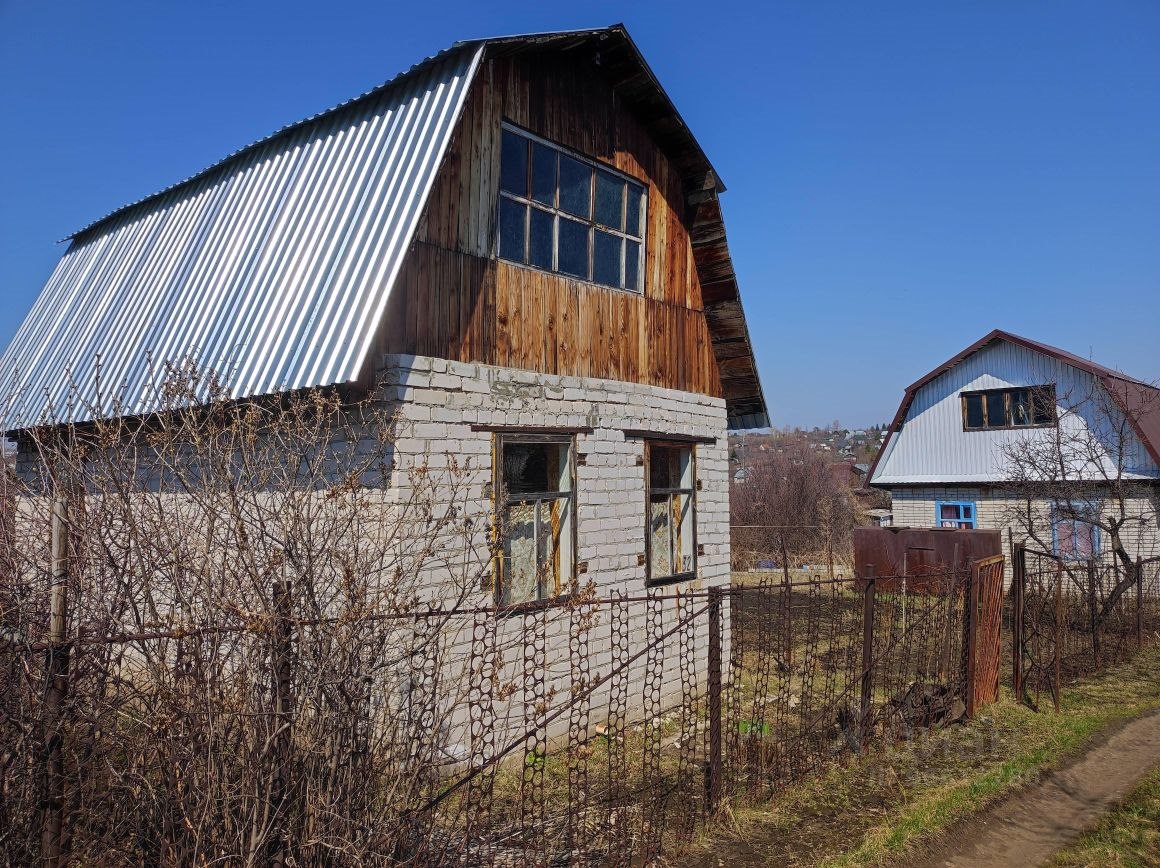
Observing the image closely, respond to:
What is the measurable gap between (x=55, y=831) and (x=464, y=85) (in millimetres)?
5921

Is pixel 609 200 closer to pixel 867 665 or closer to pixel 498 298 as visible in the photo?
pixel 498 298

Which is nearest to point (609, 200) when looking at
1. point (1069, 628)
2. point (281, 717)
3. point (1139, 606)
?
point (281, 717)

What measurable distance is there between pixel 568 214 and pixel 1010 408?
15.9 meters

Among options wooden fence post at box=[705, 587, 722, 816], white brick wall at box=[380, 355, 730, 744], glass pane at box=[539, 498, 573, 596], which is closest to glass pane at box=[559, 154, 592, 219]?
white brick wall at box=[380, 355, 730, 744]

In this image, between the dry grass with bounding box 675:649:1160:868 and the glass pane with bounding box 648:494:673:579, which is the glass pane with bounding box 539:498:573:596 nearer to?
the glass pane with bounding box 648:494:673:579

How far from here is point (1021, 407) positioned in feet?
62.3

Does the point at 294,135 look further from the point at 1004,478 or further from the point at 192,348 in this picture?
the point at 1004,478

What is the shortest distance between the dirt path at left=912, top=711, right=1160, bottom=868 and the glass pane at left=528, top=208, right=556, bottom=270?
5848 mm

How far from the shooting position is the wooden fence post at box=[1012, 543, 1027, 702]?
26.3 feet

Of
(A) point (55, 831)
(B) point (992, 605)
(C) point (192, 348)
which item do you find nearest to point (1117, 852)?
(B) point (992, 605)

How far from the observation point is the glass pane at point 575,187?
26.1 ft

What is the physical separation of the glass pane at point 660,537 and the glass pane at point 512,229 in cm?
309

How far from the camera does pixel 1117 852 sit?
16.4 ft

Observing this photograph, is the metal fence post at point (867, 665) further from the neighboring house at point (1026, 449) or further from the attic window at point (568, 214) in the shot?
the neighboring house at point (1026, 449)
